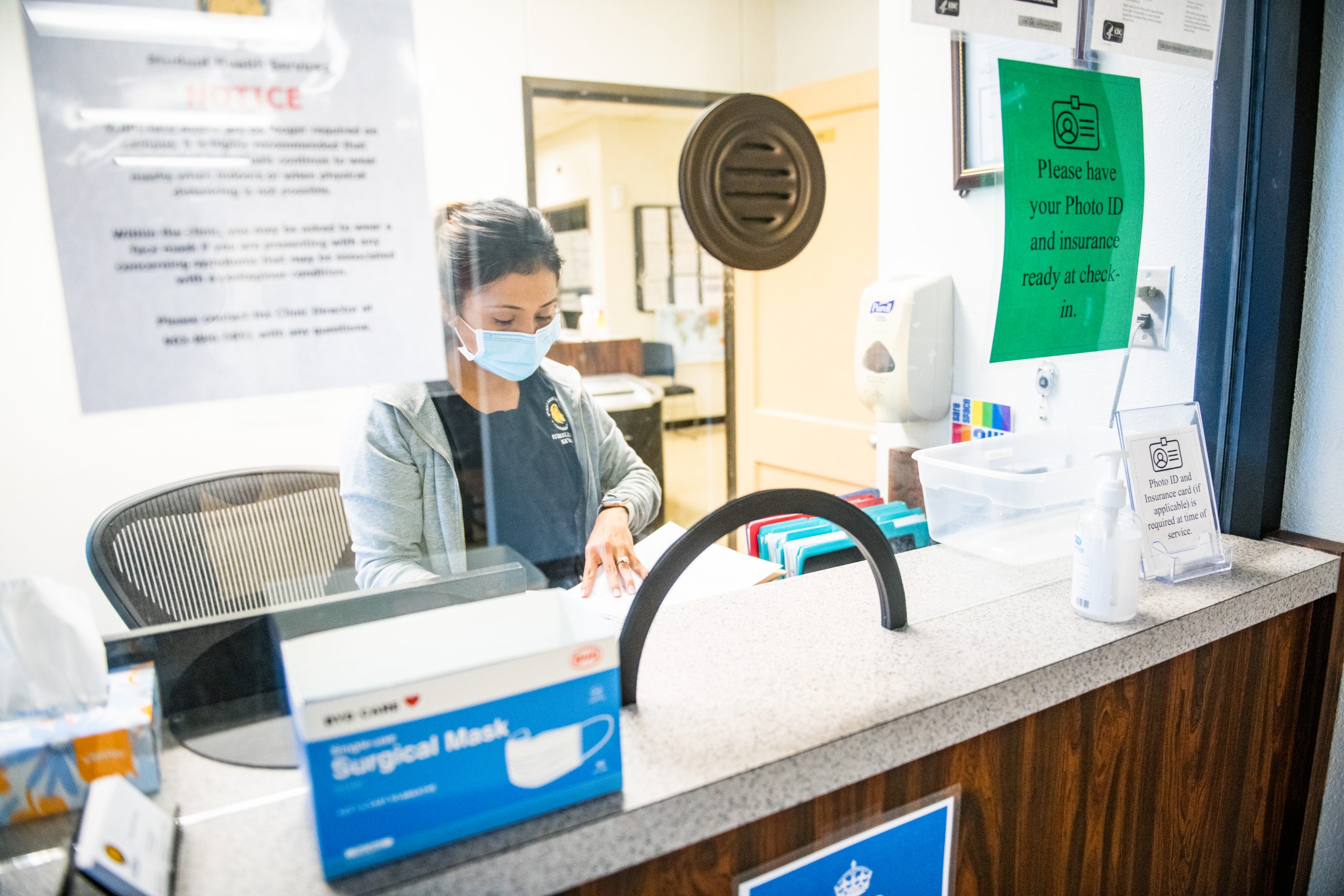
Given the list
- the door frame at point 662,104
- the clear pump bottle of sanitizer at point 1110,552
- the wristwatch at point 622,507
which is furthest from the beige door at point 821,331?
the clear pump bottle of sanitizer at point 1110,552

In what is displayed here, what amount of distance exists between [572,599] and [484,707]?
0.12 metres

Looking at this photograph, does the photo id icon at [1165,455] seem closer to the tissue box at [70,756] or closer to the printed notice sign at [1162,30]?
the printed notice sign at [1162,30]

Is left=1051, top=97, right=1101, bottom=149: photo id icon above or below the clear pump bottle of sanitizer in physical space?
above

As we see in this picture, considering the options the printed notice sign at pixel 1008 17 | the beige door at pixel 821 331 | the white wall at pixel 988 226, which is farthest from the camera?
the beige door at pixel 821 331

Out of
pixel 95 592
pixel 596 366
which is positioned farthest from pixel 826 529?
pixel 95 592

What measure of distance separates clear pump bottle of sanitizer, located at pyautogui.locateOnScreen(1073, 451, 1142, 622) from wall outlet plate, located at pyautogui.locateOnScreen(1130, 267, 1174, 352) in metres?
0.46

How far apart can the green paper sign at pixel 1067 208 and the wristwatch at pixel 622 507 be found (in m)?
0.57

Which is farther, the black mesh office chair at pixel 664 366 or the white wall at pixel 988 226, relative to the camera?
the black mesh office chair at pixel 664 366

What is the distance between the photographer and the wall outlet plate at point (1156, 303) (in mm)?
1312

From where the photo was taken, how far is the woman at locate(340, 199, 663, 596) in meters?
1.00

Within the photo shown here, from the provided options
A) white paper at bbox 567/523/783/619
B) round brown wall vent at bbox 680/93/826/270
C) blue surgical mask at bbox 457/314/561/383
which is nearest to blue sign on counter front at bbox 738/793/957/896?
white paper at bbox 567/523/783/619

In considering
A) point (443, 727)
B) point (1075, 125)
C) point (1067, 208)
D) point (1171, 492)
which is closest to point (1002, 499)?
point (1171, 492)

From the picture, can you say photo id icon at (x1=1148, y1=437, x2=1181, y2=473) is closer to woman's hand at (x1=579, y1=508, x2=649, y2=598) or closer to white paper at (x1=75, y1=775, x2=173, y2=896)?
woman's hand at (x1=579, y1=508, x2=649, y2=598)

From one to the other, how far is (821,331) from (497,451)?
86 cm
